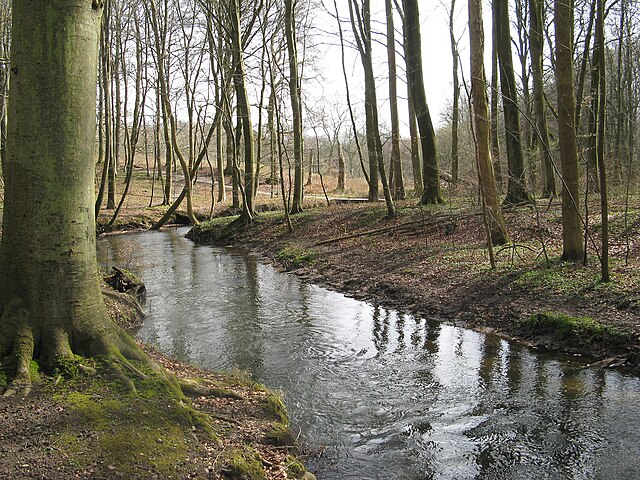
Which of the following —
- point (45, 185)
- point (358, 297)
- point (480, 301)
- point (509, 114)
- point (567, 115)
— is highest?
point (509, 114)

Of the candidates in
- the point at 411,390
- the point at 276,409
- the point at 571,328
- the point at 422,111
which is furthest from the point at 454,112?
the point at 276,409

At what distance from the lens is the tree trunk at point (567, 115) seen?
9.15 meters

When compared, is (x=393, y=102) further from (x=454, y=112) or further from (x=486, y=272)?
(x=486, y=272)

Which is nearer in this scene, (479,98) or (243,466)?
(243,466)

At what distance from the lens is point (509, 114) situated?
15125 mm

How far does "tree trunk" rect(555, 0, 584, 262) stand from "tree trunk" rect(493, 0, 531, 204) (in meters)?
5.17

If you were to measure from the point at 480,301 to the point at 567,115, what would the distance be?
3.58 metres

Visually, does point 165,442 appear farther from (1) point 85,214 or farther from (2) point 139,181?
(2) point 139,181

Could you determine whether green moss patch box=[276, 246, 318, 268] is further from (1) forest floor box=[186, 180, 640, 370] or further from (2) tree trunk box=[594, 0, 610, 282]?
(2) tree trunk box=[594, 0, 610, 282]

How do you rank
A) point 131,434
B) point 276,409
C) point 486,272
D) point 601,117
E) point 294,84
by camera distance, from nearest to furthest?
point 131,434, point 276,409, point 601,117, point 486,272, point 294,84

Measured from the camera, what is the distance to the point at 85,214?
4270 mm

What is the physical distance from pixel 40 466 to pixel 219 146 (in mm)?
28358

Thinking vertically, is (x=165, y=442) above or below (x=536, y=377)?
above

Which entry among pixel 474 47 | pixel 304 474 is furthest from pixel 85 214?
pixel 474 47
